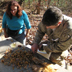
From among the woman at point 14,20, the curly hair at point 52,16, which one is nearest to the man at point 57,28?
the curly hair at point 52,16

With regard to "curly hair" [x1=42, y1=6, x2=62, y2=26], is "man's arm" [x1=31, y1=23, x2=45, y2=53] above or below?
below

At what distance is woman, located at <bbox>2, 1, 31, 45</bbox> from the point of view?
7.17 feet

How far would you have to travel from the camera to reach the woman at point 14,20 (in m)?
2.19

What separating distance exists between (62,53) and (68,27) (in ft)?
2.22

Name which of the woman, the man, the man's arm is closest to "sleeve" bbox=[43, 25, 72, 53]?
the man

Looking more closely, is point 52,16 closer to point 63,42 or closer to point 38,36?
point 63,42

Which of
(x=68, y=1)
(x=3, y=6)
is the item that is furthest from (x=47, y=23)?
(x=68, y=1)

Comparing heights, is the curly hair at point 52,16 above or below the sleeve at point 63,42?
above

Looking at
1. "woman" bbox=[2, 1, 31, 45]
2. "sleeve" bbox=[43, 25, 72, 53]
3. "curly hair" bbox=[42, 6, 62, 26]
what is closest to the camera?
"curly hair" bbox=[42, 6, 62, 26]

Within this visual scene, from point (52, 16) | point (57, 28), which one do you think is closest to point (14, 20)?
point (57, 28)

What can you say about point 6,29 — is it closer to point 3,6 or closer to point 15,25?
point 15,25

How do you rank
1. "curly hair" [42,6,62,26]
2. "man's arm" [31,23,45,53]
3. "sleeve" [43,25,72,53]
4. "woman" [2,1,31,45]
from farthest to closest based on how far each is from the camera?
"woman" [2,1,31,45] → "man's arm" [31,23,45,53] → "sleeve" [43,25,72,53] → "curly hair" [42,6,62,26]

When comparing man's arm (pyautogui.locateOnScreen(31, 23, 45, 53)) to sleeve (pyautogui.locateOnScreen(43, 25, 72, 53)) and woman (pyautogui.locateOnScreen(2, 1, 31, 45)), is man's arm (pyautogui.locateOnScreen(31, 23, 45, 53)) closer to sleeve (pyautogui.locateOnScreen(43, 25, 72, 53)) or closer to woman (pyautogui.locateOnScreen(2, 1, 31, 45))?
sleeve (pyautogui.locateOnScreen(43, 25, 72, 53))

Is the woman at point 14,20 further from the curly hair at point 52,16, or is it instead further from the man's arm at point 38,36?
the curly hair at point 52,16
